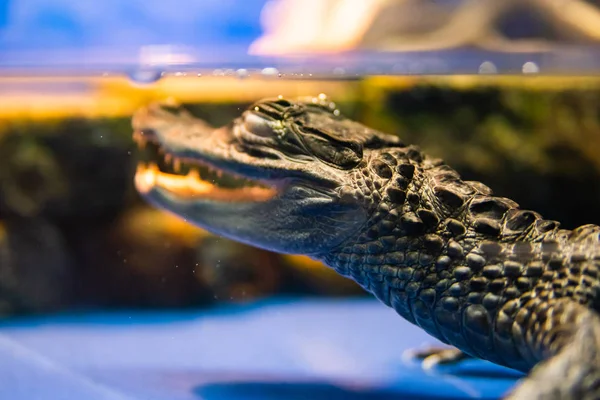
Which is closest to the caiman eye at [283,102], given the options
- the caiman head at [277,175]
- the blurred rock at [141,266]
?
the caiman head at [277,175]

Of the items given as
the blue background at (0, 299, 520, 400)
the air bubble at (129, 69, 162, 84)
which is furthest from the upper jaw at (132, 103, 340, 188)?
the blue background at (0, 299, 520, 400)

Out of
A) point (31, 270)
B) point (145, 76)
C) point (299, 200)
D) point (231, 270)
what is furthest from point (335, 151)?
point (31, 270)

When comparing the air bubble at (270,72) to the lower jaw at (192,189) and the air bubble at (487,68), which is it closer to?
the lower jaw at (192,189)

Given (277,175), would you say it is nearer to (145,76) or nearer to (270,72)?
(270,72)

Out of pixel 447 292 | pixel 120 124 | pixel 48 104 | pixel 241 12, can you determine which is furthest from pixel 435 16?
pixel 48 104

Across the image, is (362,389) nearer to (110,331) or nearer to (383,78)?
(110,331)
